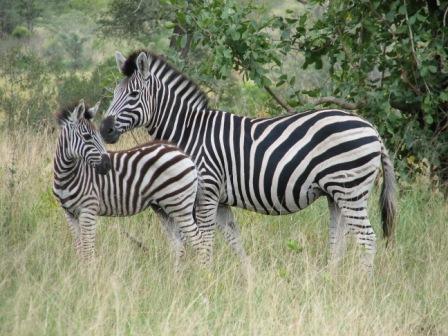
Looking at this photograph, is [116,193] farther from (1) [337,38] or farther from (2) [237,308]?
(1) [337,38]

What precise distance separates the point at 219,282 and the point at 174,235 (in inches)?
41.2

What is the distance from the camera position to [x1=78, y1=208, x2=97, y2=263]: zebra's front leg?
255 inches

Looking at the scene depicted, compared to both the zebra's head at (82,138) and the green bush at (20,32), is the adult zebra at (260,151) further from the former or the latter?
the green bush at (20,32)

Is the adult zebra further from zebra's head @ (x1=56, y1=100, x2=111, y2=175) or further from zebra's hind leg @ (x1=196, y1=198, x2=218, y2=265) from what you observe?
zebra's head @ (x1=56, y1=100, x2=111, y2=175)

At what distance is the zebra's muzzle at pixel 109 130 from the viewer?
7.14m

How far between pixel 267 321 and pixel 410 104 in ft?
13.4

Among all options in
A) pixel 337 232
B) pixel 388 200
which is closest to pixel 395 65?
pixel 388 200

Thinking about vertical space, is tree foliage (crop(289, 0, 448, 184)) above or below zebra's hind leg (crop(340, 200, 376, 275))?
above

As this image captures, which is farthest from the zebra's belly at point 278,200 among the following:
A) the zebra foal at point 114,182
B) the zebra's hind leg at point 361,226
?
the zebra foal at point 114,182

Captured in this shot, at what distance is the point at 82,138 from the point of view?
646 cm

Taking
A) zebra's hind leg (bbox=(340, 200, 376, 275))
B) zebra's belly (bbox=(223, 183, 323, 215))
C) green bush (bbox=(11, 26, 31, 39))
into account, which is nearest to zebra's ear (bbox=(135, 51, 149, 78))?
zebra's belly (bbox=(223, 183, 323, 215))

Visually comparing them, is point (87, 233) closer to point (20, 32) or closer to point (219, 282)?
point (219, 282)

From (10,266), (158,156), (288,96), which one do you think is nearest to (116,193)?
(158,156)

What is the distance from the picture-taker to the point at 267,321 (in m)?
5.20
